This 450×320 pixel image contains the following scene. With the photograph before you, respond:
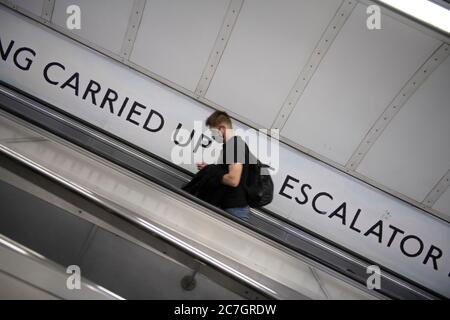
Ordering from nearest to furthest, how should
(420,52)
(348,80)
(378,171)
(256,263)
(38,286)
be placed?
(38,286)
(256,263)
(420,52)
(348,80)
(378,171)

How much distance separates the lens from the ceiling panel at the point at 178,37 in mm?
3270

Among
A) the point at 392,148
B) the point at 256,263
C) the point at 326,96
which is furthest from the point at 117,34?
the point at 392,148

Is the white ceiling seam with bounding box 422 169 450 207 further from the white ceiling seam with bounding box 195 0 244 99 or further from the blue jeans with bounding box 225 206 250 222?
the white ceiling seam with bounding box 195 0 244 99

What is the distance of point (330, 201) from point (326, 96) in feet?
3.76

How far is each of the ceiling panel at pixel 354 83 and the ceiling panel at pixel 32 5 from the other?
300cm

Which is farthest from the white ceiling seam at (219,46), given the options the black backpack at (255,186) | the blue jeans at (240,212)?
the blue jeans at (240,212)

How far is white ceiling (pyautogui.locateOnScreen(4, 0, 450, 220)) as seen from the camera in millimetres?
3074

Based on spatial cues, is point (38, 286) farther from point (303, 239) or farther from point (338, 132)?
point (338, 132)

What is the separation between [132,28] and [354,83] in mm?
2402

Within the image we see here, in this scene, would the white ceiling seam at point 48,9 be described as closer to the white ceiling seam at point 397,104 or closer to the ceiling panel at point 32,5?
the ceiling panel at point 32,5

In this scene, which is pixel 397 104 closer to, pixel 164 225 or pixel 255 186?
pixel 255 186

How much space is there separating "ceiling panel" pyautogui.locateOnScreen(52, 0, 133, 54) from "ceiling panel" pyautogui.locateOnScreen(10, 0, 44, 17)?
7.1 inches

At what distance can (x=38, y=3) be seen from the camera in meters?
3.52

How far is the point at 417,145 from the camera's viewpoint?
130 inches
